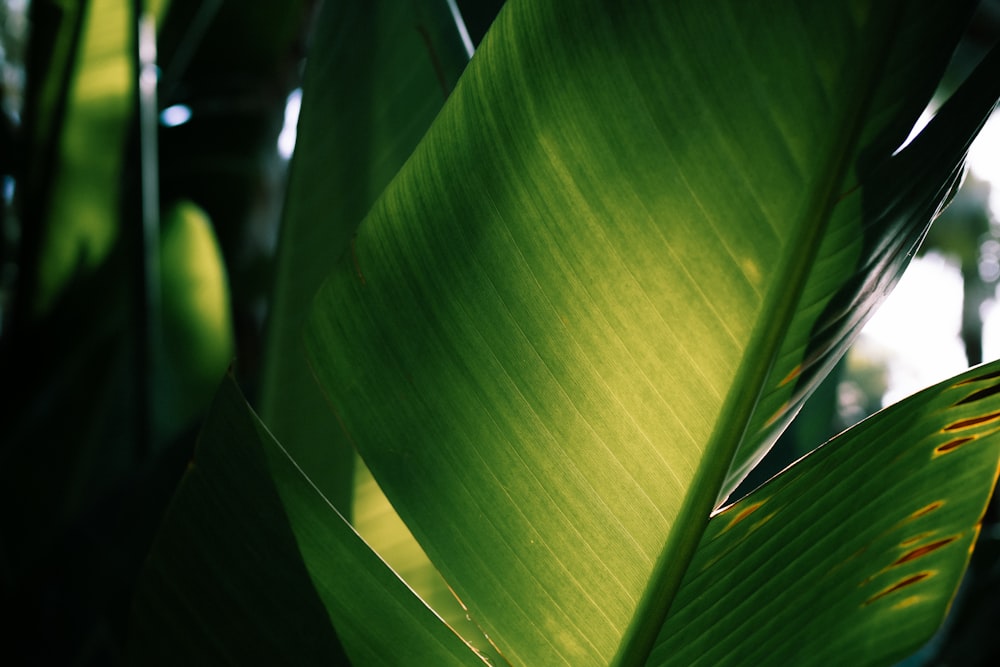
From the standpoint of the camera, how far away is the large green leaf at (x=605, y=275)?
252 mm

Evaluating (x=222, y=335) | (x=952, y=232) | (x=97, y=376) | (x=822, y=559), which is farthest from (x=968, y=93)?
(x=952, y=232)

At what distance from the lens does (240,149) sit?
1.46 metres

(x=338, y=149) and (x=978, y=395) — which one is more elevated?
(x=338, y=149)

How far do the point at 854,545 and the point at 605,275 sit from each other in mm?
159

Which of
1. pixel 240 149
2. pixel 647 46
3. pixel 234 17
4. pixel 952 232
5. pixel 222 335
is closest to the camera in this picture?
pixel 647 46

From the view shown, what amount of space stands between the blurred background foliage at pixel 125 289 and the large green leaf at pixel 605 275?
8.6 inches

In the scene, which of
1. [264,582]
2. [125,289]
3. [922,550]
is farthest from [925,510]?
[125,289]

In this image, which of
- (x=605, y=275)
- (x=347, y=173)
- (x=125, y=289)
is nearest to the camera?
(x=605, y=275)

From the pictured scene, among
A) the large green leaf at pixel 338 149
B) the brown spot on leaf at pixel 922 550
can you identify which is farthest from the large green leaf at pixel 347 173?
the brown spot on leaf at pixel 922 550

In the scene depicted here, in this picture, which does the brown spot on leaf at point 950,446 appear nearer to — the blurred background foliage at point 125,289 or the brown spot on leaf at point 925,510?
the brown spot on leaf at point 925,510

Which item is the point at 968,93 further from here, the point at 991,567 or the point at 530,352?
the point at 991,567

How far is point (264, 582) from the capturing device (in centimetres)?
30

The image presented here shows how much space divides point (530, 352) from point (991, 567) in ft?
3.01

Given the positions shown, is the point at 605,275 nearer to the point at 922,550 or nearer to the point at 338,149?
the point at 922,550
